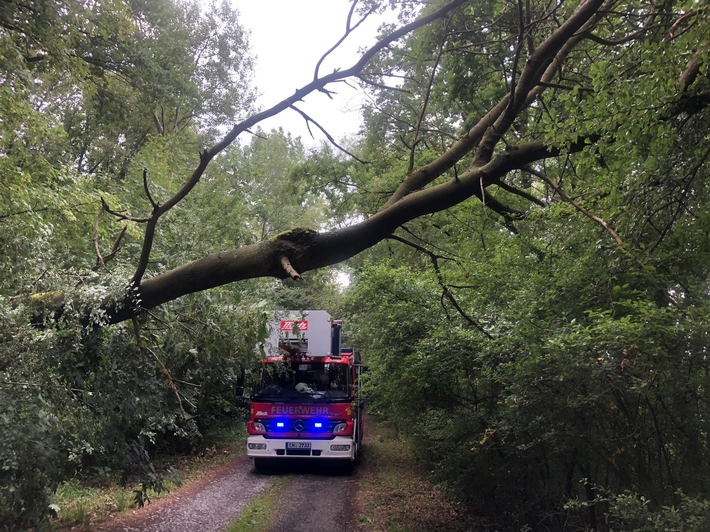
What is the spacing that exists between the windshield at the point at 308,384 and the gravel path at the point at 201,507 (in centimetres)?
175

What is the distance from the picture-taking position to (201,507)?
8188 millimetres

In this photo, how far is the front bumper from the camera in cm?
1034

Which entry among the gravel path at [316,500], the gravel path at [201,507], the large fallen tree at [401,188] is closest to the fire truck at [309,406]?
the gravel path at [316,500]

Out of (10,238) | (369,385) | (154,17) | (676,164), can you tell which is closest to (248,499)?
(369,385)

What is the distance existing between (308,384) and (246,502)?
9.08 feet

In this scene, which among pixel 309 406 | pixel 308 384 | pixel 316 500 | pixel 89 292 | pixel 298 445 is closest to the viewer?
pixel 89 292

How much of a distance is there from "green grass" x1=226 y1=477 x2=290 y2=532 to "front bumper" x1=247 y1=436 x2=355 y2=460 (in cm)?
68

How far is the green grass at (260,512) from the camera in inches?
281

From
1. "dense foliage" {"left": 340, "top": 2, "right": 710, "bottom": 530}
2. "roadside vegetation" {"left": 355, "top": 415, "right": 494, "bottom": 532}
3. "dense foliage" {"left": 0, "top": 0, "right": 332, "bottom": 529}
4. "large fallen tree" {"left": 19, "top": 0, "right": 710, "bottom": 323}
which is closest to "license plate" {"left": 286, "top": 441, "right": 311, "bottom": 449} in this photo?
"roadside vegetation" {"left": 355, "top": 415, "right": 494, "bottom": 532}

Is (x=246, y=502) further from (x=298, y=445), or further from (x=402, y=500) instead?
(x=402, y=500)

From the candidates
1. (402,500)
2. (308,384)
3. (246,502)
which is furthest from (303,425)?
(402,500)

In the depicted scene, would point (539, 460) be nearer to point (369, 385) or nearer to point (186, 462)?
point (369, 385)

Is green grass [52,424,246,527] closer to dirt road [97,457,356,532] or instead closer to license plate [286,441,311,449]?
dirt road [97,457,356,532]

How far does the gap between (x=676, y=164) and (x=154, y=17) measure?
12.0 metres
